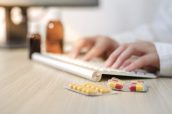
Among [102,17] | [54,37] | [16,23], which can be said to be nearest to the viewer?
[54,37]

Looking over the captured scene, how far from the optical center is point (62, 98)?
0.58m

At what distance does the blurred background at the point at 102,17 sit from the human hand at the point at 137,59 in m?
0.72

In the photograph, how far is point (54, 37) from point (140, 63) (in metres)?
0.51

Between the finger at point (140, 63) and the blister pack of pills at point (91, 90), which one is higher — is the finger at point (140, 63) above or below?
above

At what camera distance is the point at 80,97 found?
590mm

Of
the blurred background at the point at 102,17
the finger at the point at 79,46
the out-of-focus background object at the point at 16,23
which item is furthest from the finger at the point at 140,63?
the blurred background at the point at 102,17

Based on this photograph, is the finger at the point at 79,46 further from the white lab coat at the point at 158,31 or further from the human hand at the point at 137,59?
the human hand at the point at 137,59

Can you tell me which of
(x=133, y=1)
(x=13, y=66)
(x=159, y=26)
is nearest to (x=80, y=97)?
(x=13, y=66)

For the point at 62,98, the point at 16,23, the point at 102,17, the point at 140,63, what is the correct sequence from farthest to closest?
1. the point at 102,17
2. the point at 16,23
3. the point at 140,63
4. the point at 62,98

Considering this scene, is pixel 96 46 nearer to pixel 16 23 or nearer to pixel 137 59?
pixel 137 59

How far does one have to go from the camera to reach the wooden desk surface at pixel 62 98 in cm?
51

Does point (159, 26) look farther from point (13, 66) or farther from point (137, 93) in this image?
point (137, 93)

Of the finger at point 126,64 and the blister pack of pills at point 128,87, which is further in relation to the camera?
the finger at point 126,64

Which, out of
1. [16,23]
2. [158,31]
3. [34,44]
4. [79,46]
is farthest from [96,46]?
[16,23]
